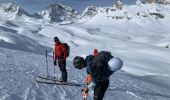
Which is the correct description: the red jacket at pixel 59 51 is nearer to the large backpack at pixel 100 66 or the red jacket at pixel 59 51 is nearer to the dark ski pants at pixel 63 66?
the dark ski pants at pixel 63 66

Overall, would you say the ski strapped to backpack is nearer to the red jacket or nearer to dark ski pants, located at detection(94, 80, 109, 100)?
dark ski pants, located at detection(94, 80, 109, 100)

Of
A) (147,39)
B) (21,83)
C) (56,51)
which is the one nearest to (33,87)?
(21,83)

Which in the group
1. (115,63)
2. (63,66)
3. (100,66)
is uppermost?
(115,63)

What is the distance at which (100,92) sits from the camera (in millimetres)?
8141

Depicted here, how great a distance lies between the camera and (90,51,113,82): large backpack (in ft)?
24.9

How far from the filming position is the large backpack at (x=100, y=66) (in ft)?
24.9

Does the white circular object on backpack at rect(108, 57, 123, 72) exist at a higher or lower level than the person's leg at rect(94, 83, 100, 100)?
higher

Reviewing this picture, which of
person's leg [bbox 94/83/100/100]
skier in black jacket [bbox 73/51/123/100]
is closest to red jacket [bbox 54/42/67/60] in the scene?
person's leg [bbox 94/83/100/100]

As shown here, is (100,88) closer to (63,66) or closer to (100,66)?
(100,66)

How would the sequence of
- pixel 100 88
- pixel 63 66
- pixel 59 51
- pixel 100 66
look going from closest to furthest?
pixel 100 66
pixel 100 88
pixel 59 51
pixel 63 66

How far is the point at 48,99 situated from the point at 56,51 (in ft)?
9.48

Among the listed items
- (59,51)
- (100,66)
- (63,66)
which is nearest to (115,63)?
(100,66)

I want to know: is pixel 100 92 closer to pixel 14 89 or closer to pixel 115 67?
pixel 115 67

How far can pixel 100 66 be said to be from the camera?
25.0 ft
